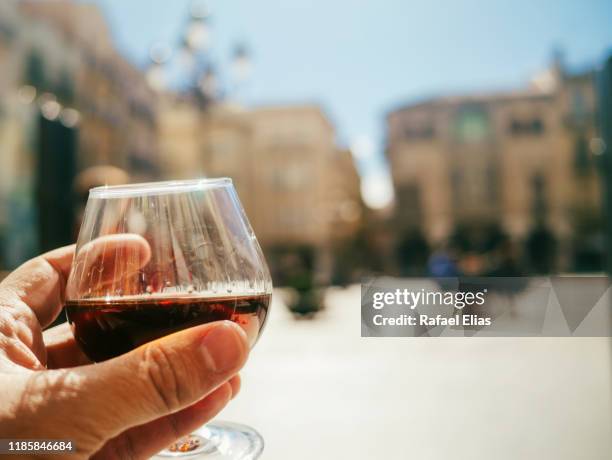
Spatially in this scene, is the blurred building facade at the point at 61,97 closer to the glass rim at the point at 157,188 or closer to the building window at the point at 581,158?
the glass rim at the point at 157,188

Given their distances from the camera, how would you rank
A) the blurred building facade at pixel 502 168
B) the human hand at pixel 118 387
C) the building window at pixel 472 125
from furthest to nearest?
the building window at pixel 472 125, the blurred building facade at pixel 502 168, the human hand at pixel 118 387

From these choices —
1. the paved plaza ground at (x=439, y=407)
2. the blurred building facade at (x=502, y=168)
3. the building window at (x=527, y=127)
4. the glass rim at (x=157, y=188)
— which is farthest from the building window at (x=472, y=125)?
the glass rim at (x=157, y=188)

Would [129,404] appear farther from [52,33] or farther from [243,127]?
[243,127]

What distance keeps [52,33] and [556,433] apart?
25005 millimetres

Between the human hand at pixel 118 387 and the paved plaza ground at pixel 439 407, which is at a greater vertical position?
the human hand at pixel 118 387

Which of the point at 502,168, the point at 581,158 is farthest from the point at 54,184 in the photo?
the point at 502,168

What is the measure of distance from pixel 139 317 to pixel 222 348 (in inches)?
7.6

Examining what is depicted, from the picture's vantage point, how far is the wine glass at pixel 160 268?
1060mm

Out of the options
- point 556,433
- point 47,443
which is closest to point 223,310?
point 47,443

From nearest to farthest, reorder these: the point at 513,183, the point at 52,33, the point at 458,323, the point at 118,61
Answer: the point at 458,323 → the point at 52,33 → the point at 118,61 → the point at 513,183

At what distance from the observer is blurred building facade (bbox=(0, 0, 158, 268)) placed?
18.8 meters

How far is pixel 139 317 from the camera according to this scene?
105 centimetres

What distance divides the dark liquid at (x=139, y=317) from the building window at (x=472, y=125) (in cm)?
4086

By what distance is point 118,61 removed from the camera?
30.3 meters
